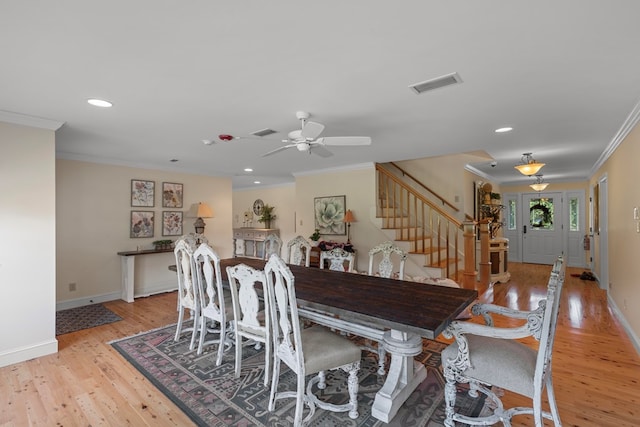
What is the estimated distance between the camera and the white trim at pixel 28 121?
2855mm

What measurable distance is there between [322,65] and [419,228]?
16.5 ft

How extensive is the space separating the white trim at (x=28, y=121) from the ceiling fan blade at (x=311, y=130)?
2.59 metres

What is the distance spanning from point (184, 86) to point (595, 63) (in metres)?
2.84

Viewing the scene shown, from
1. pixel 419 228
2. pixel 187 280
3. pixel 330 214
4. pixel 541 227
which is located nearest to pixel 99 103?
pixel 187 280

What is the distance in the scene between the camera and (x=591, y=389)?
7.98ft

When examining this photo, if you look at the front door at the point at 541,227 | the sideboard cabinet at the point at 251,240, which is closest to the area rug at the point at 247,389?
the sideboard cabinet at the point at 251,240

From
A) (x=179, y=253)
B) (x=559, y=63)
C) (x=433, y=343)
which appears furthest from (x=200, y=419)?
(x=559, y=63)

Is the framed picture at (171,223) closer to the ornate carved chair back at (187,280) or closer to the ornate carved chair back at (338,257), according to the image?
the ornate carved chair back at (187,280)

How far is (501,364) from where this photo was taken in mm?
1803

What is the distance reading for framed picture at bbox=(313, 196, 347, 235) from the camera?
6126mm

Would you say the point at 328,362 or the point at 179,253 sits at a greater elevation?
the point at 179,253

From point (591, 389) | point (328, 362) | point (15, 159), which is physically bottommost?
point (591, 389)

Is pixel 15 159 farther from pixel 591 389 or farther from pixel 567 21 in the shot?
pixel 591 389

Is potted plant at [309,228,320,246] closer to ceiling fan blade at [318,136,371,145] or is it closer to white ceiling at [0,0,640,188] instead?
white ceiling at [0,0,640,188]
